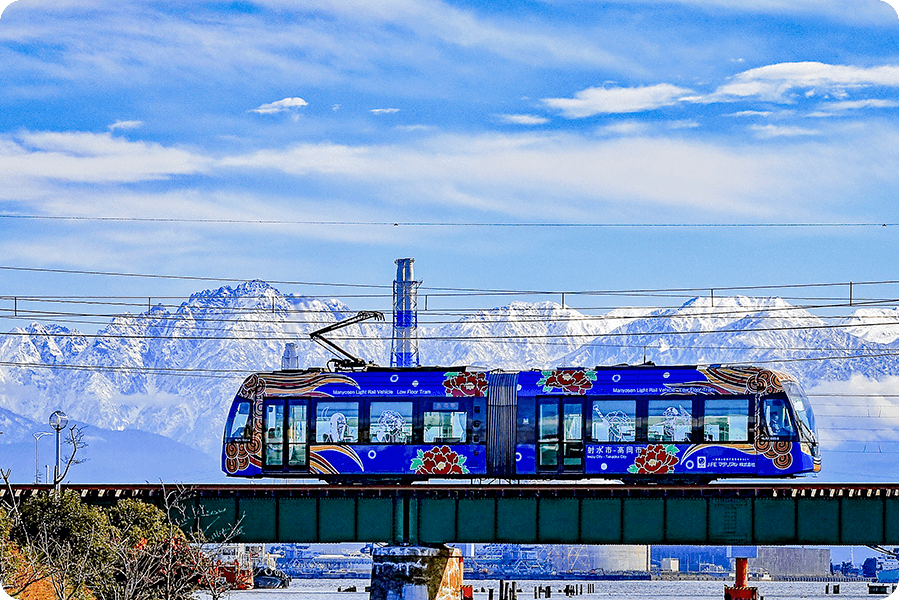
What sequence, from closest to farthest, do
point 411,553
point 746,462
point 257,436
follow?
point 746,462 → point 257,436 → point 411,553

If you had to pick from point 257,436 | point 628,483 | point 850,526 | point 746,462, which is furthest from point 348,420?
point 850,526

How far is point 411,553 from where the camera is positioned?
2173 inches

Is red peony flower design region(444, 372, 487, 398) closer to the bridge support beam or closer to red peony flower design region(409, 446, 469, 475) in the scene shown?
red peony flower design region(409, 446, 469, 475)

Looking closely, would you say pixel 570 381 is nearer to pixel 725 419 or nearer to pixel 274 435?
pixel 725 419

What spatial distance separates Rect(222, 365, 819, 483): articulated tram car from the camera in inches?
1873

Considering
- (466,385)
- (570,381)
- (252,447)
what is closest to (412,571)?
(252,447)

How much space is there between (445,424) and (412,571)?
9.21 meters

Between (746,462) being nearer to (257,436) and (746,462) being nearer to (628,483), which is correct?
(628,483)

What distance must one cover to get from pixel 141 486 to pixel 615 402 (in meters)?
20.3

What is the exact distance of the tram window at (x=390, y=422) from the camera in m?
49.3

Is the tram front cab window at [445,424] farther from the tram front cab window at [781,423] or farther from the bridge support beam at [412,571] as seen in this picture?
the tram front cab window at [781,423]

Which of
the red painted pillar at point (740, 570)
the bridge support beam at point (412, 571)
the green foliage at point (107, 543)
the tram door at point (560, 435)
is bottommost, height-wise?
the red painted pillar at point (740, 570)

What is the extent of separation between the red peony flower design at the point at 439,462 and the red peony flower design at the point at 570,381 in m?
4.10

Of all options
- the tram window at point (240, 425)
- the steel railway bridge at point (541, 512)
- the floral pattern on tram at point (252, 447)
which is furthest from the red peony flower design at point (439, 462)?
the tram window at point (240, 425)
